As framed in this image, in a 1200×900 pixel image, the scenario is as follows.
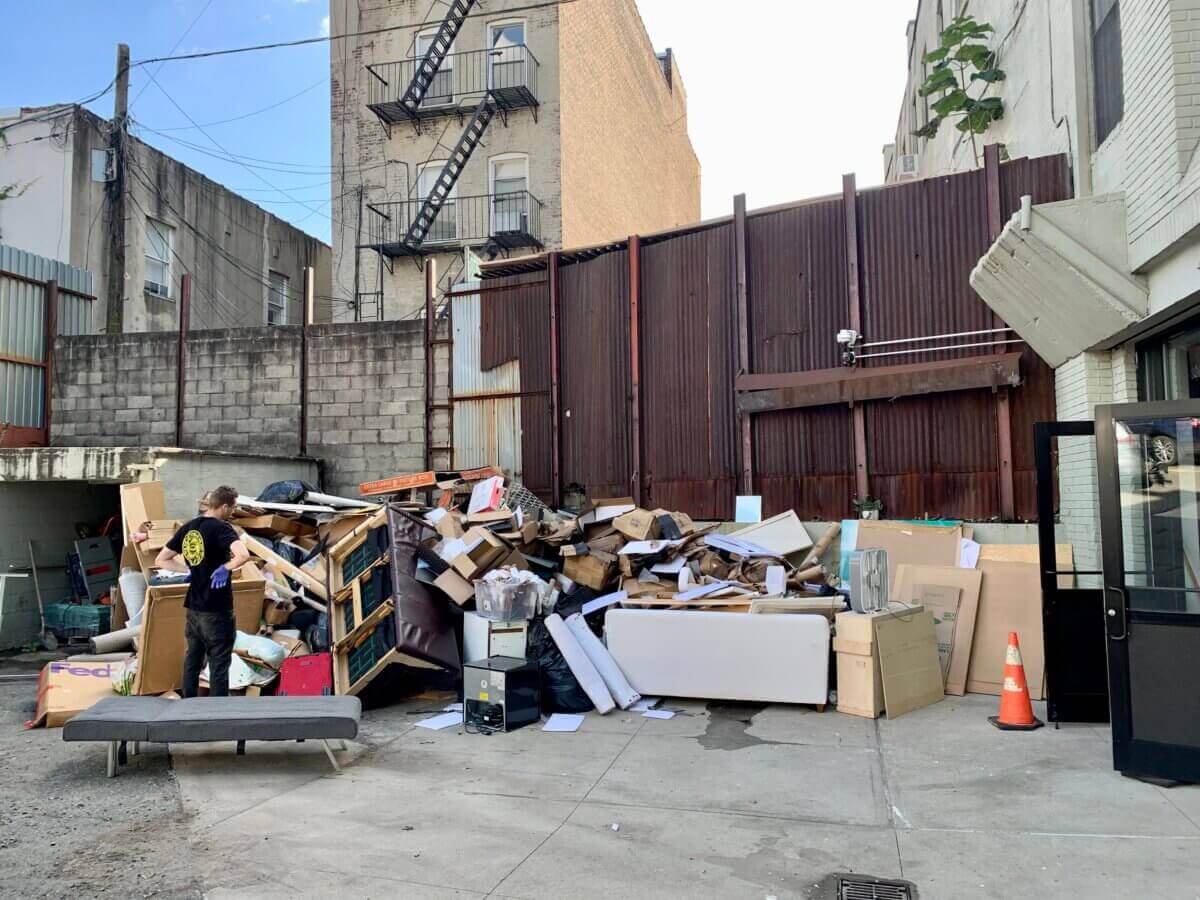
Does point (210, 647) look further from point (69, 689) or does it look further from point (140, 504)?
A: point (140, 504)

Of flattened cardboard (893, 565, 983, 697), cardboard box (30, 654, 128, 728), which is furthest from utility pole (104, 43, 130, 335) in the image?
flattened cardboard (893, 565, 983, 697)

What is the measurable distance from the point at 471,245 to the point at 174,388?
22.2 ft

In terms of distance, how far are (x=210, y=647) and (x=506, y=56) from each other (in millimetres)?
15367

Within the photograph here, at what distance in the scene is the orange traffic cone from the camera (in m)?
5.90

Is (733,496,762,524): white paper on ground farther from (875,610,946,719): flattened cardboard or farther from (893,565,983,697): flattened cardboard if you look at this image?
(875,610,946,719): flattened cardboard

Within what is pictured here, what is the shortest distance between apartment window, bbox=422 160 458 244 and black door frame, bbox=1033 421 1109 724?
1399 cm

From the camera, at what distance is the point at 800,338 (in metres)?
9.60

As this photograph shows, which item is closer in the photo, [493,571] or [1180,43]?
[1180,43]

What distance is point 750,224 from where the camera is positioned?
9.94 metres

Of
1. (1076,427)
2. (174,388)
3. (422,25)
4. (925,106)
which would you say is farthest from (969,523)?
(422,25)

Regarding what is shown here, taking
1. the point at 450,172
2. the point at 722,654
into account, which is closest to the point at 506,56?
the point at 450,172

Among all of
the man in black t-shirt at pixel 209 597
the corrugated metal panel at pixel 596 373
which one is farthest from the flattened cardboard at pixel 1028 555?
the man in black t-shirt at pixel 209 597

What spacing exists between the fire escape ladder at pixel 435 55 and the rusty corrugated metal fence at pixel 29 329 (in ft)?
25.2

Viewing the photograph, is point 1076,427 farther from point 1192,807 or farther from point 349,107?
point 349,107
